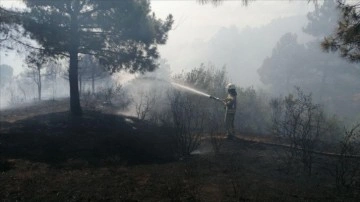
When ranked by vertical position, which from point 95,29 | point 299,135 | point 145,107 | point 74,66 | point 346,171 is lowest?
point 346,171

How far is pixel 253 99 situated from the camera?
31.7 metres

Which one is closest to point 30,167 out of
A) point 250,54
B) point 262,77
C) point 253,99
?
point 253,99

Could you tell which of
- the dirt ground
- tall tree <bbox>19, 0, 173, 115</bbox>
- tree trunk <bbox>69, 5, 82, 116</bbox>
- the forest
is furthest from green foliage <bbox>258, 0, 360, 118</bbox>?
the dirt ground

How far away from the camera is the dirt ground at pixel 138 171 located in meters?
6.58

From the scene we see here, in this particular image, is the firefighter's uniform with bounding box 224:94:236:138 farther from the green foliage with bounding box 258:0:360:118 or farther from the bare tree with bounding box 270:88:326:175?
the green foliage with bounding box 258:0:360:118

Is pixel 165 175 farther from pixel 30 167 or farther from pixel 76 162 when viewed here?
pixel 30 167

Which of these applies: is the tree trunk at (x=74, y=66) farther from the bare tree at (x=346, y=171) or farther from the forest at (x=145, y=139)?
the bare tree at (x=346, y=171)

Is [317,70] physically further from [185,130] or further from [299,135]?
[185,130]

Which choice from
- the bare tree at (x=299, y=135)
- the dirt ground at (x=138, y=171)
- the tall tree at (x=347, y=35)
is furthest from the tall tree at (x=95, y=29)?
the tall tree at (x=347, y=35)

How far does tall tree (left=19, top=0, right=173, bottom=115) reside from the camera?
15.8m

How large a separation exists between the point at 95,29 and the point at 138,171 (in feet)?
34.7

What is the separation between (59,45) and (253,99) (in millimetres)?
19982

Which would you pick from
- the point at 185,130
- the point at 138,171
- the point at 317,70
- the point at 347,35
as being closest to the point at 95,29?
the point at 185,130

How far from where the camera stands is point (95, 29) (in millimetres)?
16984
